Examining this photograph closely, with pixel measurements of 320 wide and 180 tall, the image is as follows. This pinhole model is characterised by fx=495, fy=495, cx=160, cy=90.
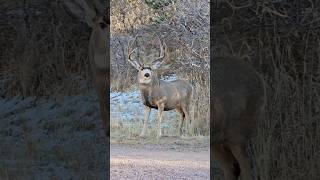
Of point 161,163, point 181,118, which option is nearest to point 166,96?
point 181,118

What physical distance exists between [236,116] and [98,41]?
0.73m

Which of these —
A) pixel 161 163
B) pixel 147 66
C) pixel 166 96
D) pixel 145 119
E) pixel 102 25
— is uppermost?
pixel 102 25

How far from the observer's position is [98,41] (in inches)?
90.1

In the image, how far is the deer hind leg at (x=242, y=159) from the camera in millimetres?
2045

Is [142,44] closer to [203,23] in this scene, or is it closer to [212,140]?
[203,23]

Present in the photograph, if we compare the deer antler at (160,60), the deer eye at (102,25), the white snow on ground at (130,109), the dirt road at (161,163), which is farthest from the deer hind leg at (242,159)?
the deer antler at (160,60)

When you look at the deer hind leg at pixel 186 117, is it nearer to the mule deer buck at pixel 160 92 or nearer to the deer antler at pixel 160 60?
the mule deer buck at pixel 160 92

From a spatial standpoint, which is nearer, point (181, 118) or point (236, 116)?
point (236, 116)

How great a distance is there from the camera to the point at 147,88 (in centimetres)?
290

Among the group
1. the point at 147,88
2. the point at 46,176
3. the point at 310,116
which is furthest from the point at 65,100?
the point at 310,116

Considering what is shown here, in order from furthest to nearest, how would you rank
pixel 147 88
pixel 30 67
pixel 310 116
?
1. pixel 147 88
2. pixel 30 67
3. pixel 310 116

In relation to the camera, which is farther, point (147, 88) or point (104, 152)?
point (147, 88)

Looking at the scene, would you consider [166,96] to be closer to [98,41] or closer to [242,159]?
[98,41]

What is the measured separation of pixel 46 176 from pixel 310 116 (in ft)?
3.95
